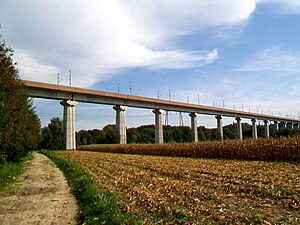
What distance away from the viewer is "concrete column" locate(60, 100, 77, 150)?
4900cm

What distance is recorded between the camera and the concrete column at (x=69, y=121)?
49.0m

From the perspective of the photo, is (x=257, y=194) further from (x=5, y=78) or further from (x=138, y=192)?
(x=5, y=78)

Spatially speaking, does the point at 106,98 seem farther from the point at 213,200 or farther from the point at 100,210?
the point at 213,200

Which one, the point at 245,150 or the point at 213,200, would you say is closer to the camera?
the point at 213,200

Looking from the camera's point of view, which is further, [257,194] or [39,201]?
[39,201]

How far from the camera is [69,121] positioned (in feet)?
163

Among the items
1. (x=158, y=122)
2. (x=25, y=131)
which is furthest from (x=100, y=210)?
(x=158, y=122)

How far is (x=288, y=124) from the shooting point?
129 meters

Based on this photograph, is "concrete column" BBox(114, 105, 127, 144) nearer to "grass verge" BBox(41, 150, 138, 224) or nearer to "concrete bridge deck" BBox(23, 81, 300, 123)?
"concrete bridge deck" BBox(23, 81, 300, 123)

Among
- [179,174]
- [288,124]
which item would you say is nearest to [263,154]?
[179,174]

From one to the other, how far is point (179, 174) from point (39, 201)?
6074 millimetres

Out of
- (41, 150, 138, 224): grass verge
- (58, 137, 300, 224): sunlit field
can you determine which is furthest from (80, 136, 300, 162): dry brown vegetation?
(41, 150, 138, 224): grass verge

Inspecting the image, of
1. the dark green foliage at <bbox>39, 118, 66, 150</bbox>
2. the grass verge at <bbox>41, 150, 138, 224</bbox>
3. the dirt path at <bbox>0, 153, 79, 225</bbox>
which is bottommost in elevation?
the dirt path at <bbox>0, 153, 79, 225</bbox>

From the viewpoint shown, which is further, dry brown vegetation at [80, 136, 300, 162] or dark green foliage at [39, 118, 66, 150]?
dark green foliage at [39, 118, 66, 150]
